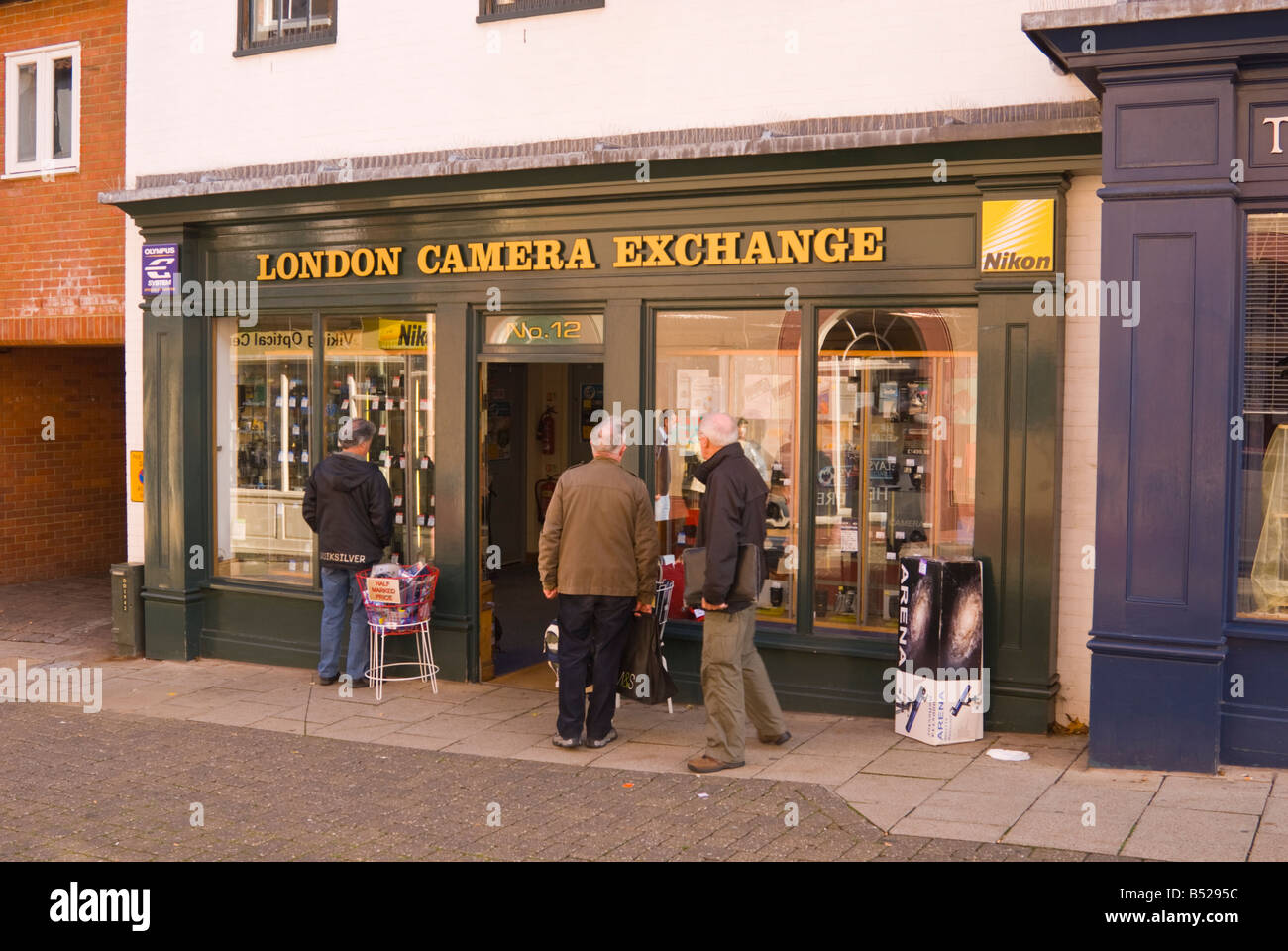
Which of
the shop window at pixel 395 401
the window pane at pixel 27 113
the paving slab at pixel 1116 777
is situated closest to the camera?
the paving slab at pixel 1116 777

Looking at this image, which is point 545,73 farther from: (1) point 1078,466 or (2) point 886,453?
(1) point 1078,466

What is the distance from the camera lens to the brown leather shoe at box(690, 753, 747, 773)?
712 cm

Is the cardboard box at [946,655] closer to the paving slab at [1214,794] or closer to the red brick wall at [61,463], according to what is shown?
the paving slab at [1214,794]

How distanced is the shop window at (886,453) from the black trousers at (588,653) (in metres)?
1.56

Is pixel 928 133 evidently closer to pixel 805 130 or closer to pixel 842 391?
pixel 805 130

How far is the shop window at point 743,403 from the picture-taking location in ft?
28.4

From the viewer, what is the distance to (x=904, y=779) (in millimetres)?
6906

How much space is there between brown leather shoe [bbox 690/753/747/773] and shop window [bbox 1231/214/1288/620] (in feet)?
9.19

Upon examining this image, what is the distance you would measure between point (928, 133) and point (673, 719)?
3855 millimetres

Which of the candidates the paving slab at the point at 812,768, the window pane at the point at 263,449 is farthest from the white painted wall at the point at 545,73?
the paving slab at the point at 812,768

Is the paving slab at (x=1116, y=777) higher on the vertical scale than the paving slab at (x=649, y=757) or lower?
higher

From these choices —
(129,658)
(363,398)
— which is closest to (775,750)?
(363,398)

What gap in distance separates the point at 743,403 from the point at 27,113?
763 cm

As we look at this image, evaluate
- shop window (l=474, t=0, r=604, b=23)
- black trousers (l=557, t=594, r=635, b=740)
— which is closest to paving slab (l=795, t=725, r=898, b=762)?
black trousers (l=557, t=594, r=635, b=740)
